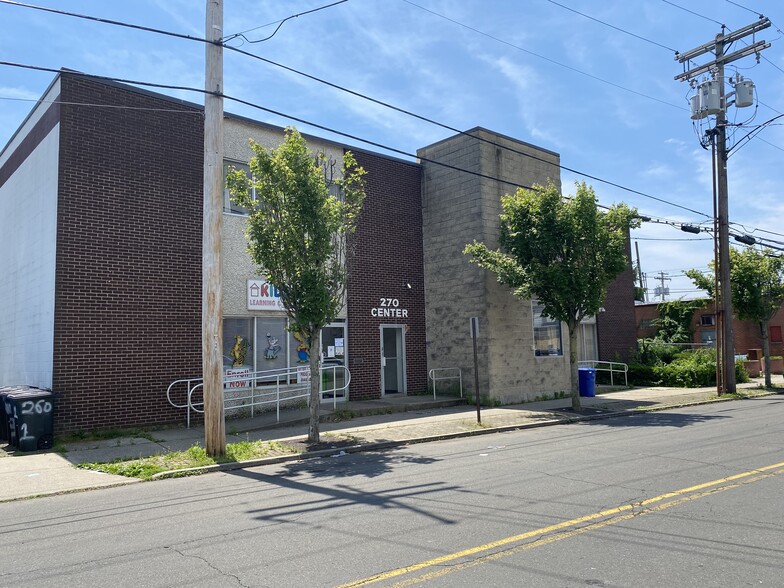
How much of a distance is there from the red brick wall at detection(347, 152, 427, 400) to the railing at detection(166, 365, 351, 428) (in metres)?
0.84

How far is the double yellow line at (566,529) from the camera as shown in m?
4.77

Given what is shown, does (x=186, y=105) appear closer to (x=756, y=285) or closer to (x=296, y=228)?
(x=296, y=228)

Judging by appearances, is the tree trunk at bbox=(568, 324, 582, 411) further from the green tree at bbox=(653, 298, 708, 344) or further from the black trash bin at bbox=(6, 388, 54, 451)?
the green tree at bbox=(653, 298, 708, 344)

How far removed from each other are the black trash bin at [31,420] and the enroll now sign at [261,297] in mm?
5163

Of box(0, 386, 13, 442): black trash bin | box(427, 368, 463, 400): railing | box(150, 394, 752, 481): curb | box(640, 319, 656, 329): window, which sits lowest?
box(150, 394, 752, 481): curb

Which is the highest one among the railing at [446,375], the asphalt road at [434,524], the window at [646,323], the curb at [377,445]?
the window at [646,323]

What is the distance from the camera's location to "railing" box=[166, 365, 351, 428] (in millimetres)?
14094

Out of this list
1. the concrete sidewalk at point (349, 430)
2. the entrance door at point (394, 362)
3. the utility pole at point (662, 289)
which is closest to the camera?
the concrete sidewalk at point (349, 430)

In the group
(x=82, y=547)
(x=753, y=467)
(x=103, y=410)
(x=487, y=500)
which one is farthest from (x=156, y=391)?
(x=753, y=467)

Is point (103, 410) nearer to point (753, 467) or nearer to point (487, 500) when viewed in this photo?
point (487, 500)

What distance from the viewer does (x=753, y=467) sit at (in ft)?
27.9

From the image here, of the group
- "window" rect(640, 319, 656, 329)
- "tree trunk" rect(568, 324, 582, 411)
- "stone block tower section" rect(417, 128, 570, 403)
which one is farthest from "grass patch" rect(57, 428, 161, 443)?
"window" rect(640, 319, 656, 329)

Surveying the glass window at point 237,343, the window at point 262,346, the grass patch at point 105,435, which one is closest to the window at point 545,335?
the window at point 262,346

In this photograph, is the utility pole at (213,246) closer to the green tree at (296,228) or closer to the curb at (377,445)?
the curb at (377,445)
